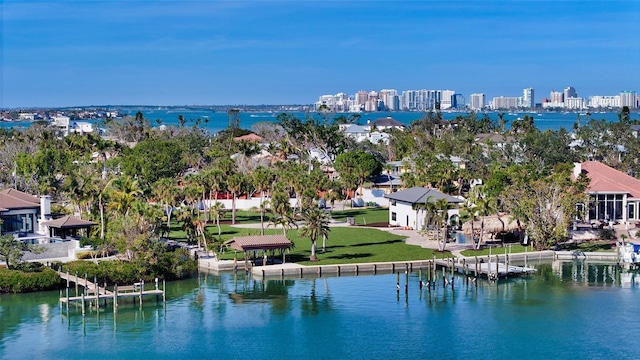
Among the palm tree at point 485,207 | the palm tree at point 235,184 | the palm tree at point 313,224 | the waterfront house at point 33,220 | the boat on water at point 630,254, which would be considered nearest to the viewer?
the palm tree at point 313,224

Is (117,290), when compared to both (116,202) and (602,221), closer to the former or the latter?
(116,202)

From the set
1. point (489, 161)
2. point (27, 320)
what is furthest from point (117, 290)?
point (489, 161)

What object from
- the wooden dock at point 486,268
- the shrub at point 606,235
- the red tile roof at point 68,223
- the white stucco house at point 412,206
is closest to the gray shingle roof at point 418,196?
the white stucco house at point 412,206

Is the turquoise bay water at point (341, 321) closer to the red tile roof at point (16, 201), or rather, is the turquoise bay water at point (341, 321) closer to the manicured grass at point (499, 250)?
the manicured grass at point (499, 250)

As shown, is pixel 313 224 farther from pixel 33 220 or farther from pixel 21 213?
pixel 21 213

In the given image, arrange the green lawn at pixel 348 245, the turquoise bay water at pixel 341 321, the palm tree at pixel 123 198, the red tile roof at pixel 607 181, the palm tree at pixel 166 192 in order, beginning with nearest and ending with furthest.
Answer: the turquoise bay water at pixel 341 321 < the green lawn at pixel 348 245 < the palm tree at pixel 123 198 < the palm tree at pixel 166 192 < the red tile roof at pixel 607 181

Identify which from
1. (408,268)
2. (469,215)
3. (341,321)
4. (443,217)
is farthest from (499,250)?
(341,321)
